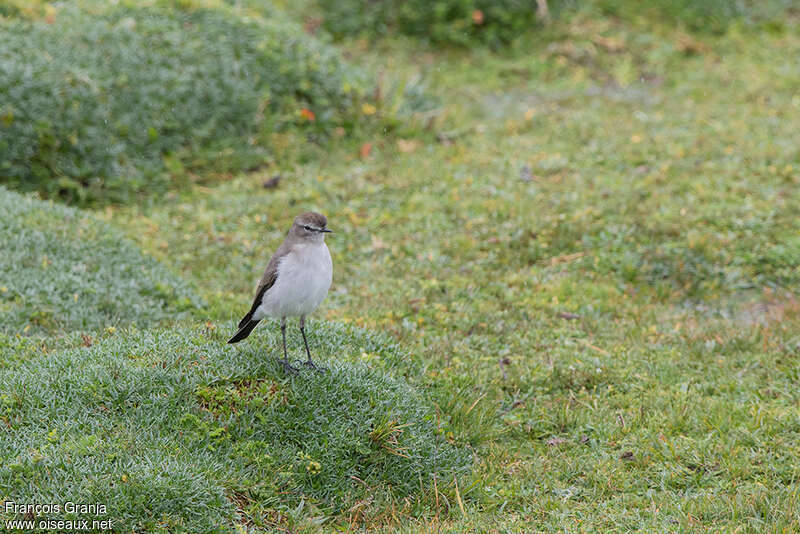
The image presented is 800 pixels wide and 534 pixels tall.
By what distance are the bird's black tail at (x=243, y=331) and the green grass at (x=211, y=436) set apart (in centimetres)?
13

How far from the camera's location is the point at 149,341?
676 centimetres

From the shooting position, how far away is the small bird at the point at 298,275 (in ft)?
19.7

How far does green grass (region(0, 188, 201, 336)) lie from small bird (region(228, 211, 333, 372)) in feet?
7.74

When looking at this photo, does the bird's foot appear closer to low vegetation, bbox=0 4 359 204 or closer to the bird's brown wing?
the bird's brown wing

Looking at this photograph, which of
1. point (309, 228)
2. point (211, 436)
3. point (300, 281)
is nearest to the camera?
point (211, 436)

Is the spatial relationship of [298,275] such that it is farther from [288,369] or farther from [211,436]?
[211,436]

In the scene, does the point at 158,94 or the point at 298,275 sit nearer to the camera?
the point at 298,275

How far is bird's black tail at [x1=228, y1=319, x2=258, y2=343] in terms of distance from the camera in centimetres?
648

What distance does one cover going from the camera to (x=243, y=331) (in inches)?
256

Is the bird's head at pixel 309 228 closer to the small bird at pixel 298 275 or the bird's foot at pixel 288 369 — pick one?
the small bird at pixel 298 275

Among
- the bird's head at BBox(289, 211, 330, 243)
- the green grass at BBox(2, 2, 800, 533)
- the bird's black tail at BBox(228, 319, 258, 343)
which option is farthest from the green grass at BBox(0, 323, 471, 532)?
the bird's head at BBox(289, 211, 330, 243)

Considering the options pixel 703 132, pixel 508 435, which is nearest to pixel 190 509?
pixel 508 435

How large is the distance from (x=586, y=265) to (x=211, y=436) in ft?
18.3

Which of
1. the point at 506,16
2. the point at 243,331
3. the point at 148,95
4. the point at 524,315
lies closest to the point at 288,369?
the point at 243,331
